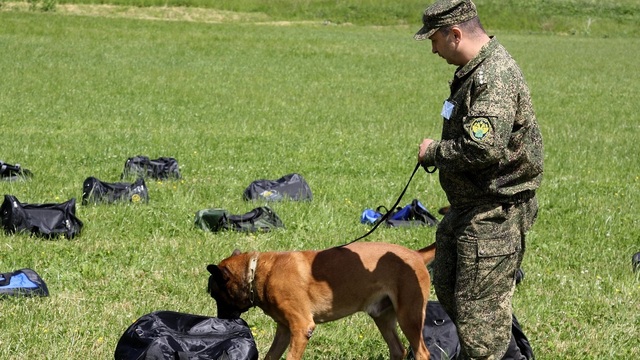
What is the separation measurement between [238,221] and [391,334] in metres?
3.43

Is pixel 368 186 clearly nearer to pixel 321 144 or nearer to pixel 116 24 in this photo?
pixel 321 144

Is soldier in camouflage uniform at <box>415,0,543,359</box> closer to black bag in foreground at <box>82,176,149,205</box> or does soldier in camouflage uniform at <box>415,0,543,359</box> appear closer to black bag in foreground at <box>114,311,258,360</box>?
black bag in foreground at <box>114,311,258,360</box>

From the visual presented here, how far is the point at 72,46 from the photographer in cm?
3088

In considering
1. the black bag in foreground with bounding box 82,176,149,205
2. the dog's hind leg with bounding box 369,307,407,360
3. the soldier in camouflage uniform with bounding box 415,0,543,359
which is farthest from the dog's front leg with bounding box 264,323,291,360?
the black bag in foreground with bounding box 82,176,149,205

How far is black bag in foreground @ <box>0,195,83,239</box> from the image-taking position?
854 cm

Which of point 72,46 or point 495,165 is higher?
point 495,165

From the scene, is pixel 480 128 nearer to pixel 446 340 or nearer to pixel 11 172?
pixel 446 340

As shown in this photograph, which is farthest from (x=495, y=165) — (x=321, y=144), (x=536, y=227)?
A: (x=321, y=144)

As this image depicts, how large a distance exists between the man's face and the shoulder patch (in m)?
0.43

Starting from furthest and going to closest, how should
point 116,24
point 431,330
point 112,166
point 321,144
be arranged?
point 116,24, point 321,144, point 112,166, point 431,330

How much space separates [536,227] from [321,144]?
18.5 ft

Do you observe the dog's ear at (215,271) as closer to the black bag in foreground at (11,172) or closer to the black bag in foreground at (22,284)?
the black bag in foreground at (22,284)

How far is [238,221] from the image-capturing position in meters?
8.96

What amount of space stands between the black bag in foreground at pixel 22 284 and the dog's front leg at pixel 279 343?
7.00 feet
